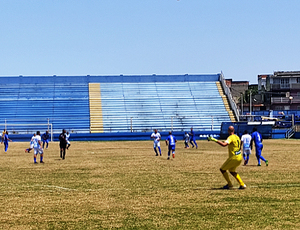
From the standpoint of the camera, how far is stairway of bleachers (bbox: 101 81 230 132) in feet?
239

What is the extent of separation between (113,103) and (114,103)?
0.15m

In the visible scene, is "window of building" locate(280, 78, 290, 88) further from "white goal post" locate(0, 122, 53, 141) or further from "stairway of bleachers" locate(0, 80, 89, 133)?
"white goal post" locate(0, 122, 53, 141)

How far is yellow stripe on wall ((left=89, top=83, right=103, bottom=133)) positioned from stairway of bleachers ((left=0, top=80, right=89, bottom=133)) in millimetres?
744

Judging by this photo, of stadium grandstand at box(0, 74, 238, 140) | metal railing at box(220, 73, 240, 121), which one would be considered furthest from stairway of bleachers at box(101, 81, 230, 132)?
metal railing at box(220, 73, 240, 121)

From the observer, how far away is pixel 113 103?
79062 mm

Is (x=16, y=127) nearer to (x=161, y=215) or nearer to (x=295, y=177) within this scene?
(x=295, y=177)

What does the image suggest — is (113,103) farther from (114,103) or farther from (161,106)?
(161,106)

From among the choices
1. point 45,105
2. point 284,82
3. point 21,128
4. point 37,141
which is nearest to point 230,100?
point 45,105

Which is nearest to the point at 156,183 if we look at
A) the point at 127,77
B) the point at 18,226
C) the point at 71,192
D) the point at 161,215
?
the point at 71,192

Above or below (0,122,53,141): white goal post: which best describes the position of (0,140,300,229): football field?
below

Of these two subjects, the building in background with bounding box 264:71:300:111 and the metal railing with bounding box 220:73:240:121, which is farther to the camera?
the building in background with bounding box 264:71:300:111

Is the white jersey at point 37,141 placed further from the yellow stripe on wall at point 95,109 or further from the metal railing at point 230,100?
the metal railing at point 230,100

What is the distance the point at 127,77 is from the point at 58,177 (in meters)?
65.8

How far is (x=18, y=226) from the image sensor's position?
439 inches
